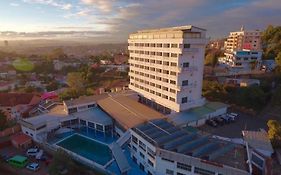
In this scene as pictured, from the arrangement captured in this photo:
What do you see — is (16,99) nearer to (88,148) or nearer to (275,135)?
(88,148)

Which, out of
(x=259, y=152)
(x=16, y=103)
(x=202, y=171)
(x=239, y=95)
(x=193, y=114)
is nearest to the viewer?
(x=202, y=171)

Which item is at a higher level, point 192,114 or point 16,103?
point 192,114

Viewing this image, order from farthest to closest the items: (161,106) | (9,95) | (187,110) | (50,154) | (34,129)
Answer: (9,95) → (161,106) → (187,110) → (34,129) → (50,154)

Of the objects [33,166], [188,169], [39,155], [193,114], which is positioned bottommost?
[33,166]

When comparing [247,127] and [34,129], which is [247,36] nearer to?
[247,127]

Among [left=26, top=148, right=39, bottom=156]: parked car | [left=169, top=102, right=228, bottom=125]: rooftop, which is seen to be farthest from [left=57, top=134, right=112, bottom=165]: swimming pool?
[left=169, top=102, right=228, bottom=125]: rooftop

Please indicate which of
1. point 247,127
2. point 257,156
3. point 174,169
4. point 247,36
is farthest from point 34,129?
point 247,36

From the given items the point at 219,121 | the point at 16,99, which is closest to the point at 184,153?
the point at 219,121
